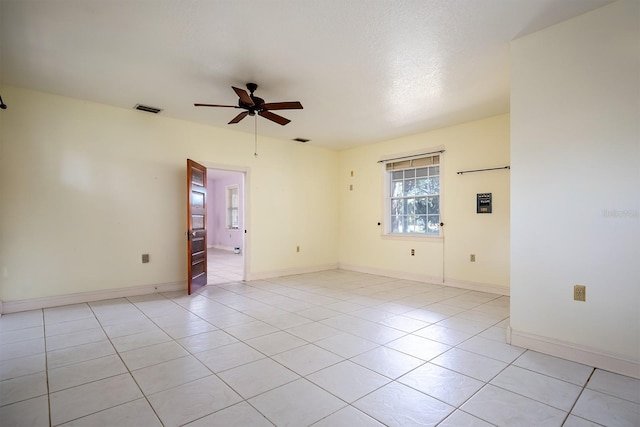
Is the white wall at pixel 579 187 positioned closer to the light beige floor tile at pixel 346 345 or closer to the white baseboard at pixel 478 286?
the light beige floor tile at pixel 346 345

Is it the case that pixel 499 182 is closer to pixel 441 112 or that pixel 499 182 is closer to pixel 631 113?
pixel 441 112

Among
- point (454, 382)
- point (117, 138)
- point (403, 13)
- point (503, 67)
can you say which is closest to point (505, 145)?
point (503, 67)

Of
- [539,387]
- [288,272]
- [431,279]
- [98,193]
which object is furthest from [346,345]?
[98,193]

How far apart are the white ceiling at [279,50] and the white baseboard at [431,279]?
103 inches

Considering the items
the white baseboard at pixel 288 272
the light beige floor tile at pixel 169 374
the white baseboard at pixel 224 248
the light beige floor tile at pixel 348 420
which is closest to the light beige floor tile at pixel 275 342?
the light beige floor tile at pixel 169 374

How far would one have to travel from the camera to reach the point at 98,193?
432cm

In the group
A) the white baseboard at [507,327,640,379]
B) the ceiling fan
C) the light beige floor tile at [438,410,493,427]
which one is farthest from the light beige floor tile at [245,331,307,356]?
the ceiling fan

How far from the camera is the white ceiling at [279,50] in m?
2.37

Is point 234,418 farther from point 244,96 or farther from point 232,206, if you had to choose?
point 232,206

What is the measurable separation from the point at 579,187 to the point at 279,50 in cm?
277

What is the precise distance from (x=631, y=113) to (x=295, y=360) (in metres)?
3.07

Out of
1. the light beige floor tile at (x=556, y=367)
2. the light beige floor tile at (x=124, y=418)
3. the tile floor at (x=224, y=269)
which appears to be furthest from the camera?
the tile floor at (x=224, y=269)

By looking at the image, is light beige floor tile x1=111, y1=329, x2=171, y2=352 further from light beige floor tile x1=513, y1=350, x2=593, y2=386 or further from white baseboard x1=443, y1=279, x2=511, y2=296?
white baseboard x1=443, y1=279, x2=511, y2=296

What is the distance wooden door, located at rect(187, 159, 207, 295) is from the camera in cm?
466
